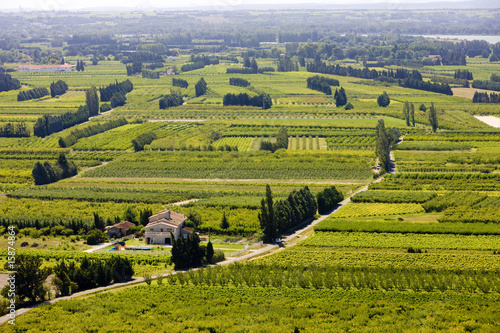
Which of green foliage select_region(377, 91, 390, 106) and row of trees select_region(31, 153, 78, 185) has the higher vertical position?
green foliage select_region(377, 91, 390, 106)

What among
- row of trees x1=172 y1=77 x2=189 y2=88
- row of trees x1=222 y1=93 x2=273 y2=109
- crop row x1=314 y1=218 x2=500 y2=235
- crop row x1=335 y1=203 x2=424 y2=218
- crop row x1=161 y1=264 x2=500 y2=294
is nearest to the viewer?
crop row x1=161 y1=264 x2=500 y2=294

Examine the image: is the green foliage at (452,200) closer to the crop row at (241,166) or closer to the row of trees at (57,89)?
the crop row at (241,166)

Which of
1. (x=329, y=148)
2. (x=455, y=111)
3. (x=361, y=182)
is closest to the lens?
(x=361, y=182)

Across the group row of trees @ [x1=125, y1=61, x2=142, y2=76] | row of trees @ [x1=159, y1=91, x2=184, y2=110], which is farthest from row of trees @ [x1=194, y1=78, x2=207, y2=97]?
row of trees @ [x1=125, y1=61, x2=142, y2=76]

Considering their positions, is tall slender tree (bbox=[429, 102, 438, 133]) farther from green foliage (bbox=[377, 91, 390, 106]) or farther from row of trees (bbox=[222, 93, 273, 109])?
row of trees (bbox=[222, 93, 273, 109])

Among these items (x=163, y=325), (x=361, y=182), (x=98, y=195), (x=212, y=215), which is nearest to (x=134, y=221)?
(x=212, y=215)

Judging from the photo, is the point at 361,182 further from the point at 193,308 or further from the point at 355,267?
the point at 193,308
